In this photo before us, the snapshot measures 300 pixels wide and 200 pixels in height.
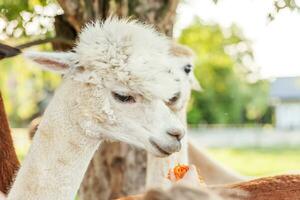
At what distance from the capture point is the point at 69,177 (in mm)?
3412

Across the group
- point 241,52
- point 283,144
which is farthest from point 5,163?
point 283,144

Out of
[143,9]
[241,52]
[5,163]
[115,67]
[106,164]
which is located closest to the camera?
[115,67]

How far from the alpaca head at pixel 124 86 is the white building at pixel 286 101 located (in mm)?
51249

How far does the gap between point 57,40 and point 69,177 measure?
97.3 inches

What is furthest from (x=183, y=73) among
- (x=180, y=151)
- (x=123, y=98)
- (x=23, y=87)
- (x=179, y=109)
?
(x=23, y=87)

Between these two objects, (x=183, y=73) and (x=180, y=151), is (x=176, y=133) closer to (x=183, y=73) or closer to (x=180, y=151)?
(x=180, y=151)

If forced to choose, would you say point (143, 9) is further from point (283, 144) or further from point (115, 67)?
point (283, 144)

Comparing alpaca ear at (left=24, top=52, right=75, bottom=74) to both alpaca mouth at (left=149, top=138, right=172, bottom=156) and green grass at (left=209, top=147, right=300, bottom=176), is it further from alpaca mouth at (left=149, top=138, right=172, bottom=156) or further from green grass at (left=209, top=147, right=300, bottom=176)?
green grass at (left=209, top=147, right=300, bottom=176)

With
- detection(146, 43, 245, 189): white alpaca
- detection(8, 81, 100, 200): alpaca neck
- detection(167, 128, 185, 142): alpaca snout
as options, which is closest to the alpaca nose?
detection(167, 128, 185, 142): alpaca snout

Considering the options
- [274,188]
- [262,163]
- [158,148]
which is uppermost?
[262,163]

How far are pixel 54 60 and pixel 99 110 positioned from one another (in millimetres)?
296

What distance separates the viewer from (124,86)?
11.1 ft

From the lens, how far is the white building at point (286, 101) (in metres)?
55.7

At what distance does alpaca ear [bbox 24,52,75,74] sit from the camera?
3.42 metres
